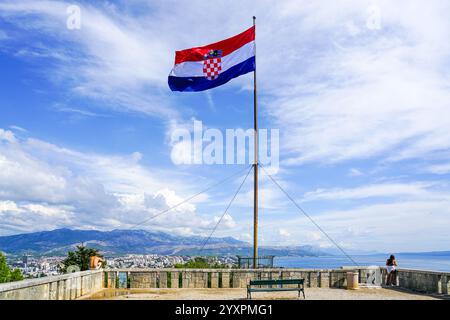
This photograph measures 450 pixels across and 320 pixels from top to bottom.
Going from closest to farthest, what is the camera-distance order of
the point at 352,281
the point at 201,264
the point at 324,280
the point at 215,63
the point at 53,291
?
the point at 53,291 < the point at 352,281 < the point at 324,280 < the point at 215,63 < the point at 201,264

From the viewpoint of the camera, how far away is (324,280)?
17719 mm

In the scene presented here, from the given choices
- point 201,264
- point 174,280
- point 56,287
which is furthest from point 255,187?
point 201,264

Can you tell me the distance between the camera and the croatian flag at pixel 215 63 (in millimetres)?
19234

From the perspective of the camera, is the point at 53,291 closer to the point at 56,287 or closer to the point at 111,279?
the point at 56,287

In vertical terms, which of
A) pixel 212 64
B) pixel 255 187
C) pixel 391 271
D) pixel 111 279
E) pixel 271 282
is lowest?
pixel 111 279

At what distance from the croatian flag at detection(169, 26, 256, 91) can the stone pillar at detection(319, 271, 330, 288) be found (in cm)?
853

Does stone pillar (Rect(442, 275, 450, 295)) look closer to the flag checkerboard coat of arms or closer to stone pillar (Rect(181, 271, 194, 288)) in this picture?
stone pillar (Rect(181, 271, 194, 288))

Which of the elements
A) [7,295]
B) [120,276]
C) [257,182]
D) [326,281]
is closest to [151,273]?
[120,276]

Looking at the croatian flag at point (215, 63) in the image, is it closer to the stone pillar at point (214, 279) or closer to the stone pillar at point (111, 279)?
the stone pillar at point (214, 279)

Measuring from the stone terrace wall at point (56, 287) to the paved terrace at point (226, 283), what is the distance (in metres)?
0.03

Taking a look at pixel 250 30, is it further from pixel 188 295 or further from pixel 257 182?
pixel 188 295

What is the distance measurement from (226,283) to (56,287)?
21.5 feet
